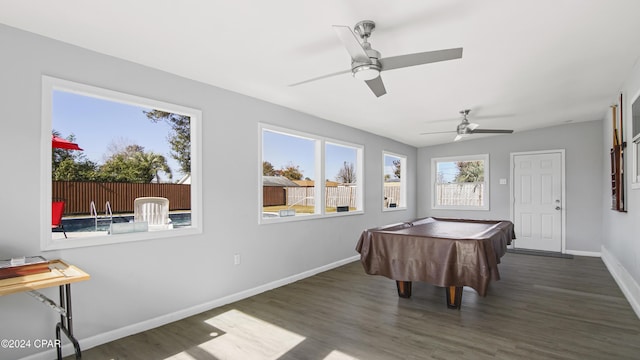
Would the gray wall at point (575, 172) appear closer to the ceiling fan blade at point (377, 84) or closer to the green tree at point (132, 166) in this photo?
the ceiling fan blade at point (377, 84)

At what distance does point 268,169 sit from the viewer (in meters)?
4.54

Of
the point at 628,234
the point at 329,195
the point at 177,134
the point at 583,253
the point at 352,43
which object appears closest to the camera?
the point at 352,43

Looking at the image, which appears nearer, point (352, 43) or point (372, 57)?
point (352, 43)

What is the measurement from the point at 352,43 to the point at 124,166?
13.0 ft

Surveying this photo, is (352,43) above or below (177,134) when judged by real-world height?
above

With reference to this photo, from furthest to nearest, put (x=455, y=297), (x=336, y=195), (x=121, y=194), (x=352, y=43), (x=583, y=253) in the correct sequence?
(x=583, y=253)
(x=336, y=195)
(x=121, y=194)
(x=455, y=297)
(x=352, y=43)

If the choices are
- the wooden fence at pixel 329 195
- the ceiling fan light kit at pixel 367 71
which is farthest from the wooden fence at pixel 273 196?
the ceiling fan light kit at pixel 367 71

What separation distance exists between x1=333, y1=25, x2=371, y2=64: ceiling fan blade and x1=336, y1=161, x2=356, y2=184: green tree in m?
3.97

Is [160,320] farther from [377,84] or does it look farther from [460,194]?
[460,194]

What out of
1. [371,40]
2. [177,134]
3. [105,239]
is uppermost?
[371,40]

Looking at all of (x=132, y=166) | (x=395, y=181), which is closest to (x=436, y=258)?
(x=132, y=166)

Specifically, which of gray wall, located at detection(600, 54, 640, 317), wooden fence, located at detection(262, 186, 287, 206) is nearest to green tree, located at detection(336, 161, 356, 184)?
wooden fence, located at detection(262, 186, 287, 206)

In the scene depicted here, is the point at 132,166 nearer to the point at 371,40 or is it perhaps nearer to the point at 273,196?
the point at 273,196

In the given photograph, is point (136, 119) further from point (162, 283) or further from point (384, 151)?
point (384, 151)
